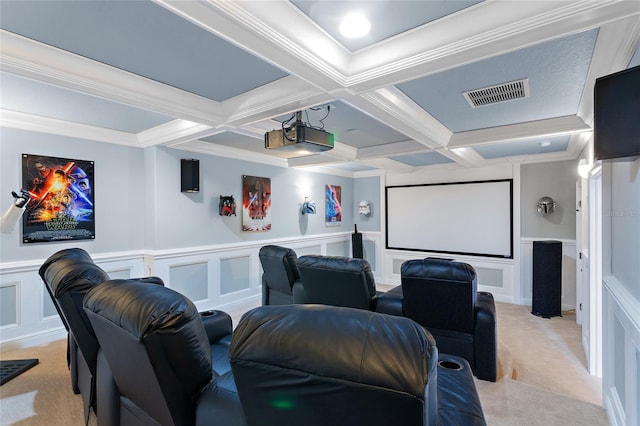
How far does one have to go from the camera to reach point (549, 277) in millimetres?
4703

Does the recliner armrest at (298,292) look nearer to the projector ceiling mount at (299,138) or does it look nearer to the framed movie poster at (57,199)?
the projector ceiling mount at (299,138)

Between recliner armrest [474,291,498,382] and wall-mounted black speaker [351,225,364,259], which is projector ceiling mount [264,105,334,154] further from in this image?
wall-mounted black speaker [351,225,364,259]

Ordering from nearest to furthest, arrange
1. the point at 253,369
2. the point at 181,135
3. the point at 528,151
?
the point at 253,369 → the point at 181,135 → the point at 528,151

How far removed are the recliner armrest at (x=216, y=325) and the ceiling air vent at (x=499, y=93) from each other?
2.78 metres

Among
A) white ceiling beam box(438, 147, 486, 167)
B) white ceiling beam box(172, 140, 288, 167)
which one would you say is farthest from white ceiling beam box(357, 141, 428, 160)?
white ceiling beam box(172, 140, 288, 167)

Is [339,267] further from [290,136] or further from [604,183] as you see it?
[604,183]

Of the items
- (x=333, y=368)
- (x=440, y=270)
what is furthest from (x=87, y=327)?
(x=440, y=270)

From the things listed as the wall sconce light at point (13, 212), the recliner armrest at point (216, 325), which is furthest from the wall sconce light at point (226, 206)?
the recliner armrest at point (216, 325)

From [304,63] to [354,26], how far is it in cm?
35

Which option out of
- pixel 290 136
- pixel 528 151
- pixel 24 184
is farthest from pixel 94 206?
pixel 528 151

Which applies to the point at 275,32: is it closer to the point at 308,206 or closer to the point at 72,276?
the point at 72,276

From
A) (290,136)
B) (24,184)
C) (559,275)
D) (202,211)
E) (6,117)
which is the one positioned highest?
(6,117)

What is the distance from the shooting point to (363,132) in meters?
4.00

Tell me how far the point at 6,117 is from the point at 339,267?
142 inches
